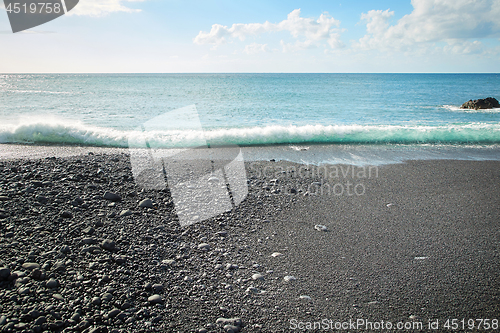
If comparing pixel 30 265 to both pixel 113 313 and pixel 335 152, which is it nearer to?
pixel 113 313

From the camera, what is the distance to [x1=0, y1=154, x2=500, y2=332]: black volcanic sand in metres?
2.66

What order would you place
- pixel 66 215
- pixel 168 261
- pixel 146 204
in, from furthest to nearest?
pixel 146 204, pixel 66 215, pixel 168 261

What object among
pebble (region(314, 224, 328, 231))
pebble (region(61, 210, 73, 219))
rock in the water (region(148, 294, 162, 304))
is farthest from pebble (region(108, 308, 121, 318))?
pebble (region(314, 224, 328, 231))

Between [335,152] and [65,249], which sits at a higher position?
[65,249]

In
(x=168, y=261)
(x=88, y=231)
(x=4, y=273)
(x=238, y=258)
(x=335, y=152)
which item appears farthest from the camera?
(x=335, y=152)

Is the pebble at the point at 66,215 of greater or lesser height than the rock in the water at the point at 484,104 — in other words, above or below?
below

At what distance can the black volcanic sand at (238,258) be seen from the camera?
2.66 meters

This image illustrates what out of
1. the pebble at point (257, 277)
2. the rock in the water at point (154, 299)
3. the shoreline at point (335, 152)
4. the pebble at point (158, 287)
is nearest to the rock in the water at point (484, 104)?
the shoreline at point (335, 152)

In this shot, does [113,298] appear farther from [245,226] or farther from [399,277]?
[399,277]

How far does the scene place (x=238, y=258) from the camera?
11.9ft

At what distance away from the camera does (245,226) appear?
14.6ft

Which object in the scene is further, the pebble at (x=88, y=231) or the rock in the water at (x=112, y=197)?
the rock in the water at (x=112, y=197)

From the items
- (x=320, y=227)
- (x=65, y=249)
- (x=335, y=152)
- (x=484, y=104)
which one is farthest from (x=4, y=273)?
(x=484, y=104)

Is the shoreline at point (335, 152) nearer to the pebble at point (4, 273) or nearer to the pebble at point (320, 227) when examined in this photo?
the pebble at point (320, 227)
